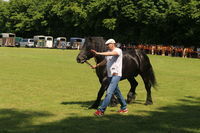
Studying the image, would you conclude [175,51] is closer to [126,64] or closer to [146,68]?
[146,68]

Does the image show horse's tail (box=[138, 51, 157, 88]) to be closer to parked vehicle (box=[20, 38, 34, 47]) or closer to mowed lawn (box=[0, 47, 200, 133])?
mowed lawn (box=[0, 47, 200, 133])

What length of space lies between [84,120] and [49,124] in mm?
947

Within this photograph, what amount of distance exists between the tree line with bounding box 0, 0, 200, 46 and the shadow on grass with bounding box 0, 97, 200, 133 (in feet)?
134

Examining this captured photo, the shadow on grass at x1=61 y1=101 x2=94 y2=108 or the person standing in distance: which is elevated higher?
the person standing in distance

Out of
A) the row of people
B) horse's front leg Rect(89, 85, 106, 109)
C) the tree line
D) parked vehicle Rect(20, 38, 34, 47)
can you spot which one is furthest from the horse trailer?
horse's front leg Rect(89, 85, 106, 109)

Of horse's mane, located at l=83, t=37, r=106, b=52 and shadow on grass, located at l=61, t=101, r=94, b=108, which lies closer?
horse's mane, located at l=83, t=37, r=106, b=52

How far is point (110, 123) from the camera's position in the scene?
328 inches

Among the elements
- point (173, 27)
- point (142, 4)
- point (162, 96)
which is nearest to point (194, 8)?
point (173, 27)

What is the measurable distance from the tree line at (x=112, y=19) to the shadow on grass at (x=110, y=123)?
40810mm

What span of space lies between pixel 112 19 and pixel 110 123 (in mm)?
55291

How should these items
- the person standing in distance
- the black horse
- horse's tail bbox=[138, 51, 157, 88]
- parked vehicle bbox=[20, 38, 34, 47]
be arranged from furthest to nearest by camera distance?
1. parked vehicle bbox=[20, 38, 34, 47]
2. horse's tail bbox=[138, 51, 157, 88]
3. the black horse
4. the person standing in distance

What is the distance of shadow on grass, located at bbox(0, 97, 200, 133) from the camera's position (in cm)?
757

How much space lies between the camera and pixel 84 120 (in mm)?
8578

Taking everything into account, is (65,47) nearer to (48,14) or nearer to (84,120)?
(48,14)
